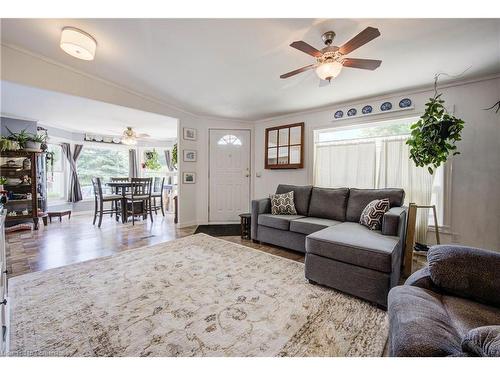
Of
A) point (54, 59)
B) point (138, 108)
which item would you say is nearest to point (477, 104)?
point (138, 108)

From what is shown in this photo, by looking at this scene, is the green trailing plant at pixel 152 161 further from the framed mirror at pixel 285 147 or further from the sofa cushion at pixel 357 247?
the sofa cushion at pixel 357 247

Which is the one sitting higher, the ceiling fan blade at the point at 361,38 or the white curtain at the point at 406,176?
the ceiling fan blade at the point at 361,38

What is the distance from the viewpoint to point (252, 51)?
2.20 m

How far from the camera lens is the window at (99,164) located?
6.04m

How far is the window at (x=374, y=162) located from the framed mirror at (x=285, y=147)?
0.33 metres

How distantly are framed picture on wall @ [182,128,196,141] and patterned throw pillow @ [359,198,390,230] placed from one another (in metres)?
3.48

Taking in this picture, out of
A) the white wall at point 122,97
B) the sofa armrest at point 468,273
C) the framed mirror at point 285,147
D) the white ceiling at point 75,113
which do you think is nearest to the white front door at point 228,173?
the white wall at point 122,97

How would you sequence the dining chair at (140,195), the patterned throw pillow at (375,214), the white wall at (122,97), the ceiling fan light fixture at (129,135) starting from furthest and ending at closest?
the ceiling fan light fixture at (129,135), the dining chair at (140,195), the patterned throw pillow at (375,214), the white wall at (122,97)

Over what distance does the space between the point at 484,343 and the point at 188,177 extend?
440 centimetres

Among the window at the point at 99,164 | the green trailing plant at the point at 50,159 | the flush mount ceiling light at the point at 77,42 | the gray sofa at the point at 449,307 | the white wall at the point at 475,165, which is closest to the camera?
the gray sofa at the point at 449,307

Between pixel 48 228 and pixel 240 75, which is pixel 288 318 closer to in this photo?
pixel 240 75

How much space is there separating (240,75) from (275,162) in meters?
2.17

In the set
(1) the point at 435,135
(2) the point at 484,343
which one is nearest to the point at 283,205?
(1) the point at 435,135

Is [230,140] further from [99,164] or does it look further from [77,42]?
[99,164]
